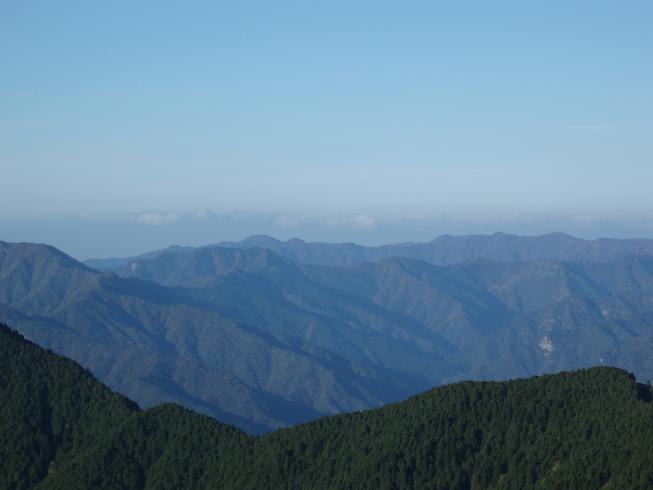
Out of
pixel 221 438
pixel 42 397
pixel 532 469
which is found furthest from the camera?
pixel 42 397

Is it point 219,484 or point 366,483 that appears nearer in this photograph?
point 366,483

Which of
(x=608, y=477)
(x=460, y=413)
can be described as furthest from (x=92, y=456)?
(x=608, y=477)

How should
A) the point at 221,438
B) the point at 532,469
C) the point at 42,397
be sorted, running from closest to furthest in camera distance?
the point at 532,469 < the point at 221,438 < the point at 42,397

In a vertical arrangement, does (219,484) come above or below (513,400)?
below

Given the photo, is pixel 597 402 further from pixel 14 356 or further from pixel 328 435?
pixel 14 356

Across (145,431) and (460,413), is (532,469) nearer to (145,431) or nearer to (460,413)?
(460,413)

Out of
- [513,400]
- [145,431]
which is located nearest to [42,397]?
[145,431]
